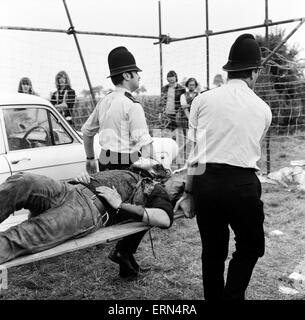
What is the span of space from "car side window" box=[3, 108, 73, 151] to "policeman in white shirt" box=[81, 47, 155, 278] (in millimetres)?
993

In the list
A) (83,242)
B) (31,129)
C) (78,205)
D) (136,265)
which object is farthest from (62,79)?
(83,242)

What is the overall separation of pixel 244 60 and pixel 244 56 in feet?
0.09

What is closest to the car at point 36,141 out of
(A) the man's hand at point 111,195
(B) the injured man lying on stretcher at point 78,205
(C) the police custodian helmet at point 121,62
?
(B) the injured man lying on stretcher at point 78,205

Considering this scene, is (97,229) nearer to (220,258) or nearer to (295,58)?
(220,258)

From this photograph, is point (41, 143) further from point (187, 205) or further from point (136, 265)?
point (187, 205)

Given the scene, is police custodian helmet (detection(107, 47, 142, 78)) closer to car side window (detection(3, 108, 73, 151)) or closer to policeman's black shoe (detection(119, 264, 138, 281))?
car side window (detection(3, 108, 73, 151))

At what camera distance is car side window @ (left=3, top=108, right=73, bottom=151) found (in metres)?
4.51

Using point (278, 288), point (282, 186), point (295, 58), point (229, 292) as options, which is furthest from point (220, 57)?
point (229, 292)

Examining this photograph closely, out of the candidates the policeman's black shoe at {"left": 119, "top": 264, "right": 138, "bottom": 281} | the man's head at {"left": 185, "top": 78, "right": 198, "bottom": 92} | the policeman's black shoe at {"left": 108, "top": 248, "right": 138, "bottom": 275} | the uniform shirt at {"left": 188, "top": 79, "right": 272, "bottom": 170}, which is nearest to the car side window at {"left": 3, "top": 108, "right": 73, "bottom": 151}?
the policeman's black shoe at {"left": 108, "top": 248, "right": 138, "bottom": 275}

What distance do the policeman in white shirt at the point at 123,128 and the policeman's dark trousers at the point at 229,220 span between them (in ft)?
3.22

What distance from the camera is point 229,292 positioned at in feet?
9.66

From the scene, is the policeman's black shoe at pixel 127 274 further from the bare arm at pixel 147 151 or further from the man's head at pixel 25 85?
the man's head at pixel 25 85

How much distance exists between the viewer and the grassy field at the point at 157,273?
382cm

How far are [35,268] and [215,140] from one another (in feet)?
8.75
